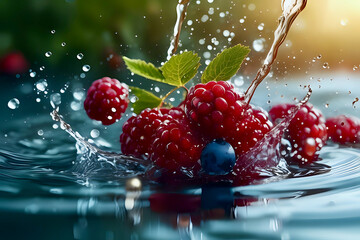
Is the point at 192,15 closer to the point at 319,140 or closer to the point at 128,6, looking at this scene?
the point at 128,6

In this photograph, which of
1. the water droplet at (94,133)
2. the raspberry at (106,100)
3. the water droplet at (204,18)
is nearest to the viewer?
the raspberry at (106,100)

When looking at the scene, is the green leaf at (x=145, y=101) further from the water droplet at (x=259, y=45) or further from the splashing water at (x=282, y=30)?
the water droplet at (x=259, y=45)

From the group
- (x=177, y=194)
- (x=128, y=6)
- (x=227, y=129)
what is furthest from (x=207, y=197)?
(x=128, y=6)

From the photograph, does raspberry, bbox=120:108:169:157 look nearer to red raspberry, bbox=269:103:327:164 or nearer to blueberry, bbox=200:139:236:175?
blueberry, bbox=200:139:236:175

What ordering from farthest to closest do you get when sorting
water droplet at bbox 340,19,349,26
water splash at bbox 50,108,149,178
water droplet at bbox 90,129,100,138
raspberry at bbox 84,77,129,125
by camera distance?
water droplet at bbox 340,19,349,26 → water droplet at bbox 90,129,100,138 → raspberry at bbox 84,77,129,125 → water splash at bbox 50,108,149,178

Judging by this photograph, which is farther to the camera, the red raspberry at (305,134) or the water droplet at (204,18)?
the water droplet at (204,18)

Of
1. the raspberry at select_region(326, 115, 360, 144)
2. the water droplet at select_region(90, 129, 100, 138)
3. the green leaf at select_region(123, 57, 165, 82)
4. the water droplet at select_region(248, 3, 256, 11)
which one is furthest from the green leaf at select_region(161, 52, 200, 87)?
the water droplet at select_region(248, 3, 256, 11)

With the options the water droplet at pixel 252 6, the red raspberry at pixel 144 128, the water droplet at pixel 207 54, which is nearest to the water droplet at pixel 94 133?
the red raspberry at pixel 144 128
